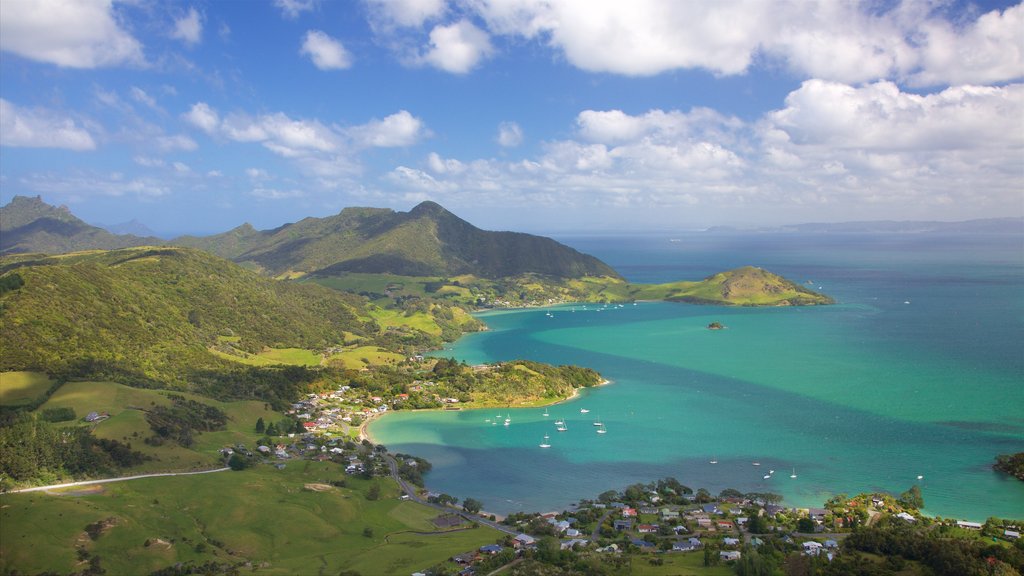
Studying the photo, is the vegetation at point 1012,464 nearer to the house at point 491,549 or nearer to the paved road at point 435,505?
the paved road at point 435,505

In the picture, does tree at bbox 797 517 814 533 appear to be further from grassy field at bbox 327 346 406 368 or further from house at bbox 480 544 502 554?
grassy field at bbox 327 346 406 368

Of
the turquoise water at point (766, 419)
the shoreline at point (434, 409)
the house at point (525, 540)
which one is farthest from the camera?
the shoreline at point (434, 409)

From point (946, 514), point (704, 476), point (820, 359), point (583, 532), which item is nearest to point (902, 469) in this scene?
point (946, 514)

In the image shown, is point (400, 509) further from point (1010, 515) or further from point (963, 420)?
point (963, 420)

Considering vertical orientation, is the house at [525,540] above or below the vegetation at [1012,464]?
below

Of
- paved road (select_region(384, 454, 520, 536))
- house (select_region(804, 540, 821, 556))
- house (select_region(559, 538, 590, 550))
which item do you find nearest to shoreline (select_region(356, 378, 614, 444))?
paved road (select_region(384, 454, 520, 536))

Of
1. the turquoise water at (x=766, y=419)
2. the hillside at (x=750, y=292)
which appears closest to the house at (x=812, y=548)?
the turquoise water at (x=766, y=419)

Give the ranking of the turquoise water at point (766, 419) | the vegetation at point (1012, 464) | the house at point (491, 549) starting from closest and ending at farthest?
the house at point (491, 549) → the vegetation at point (1012, 464) → the turquoise water at point (766, 419)
